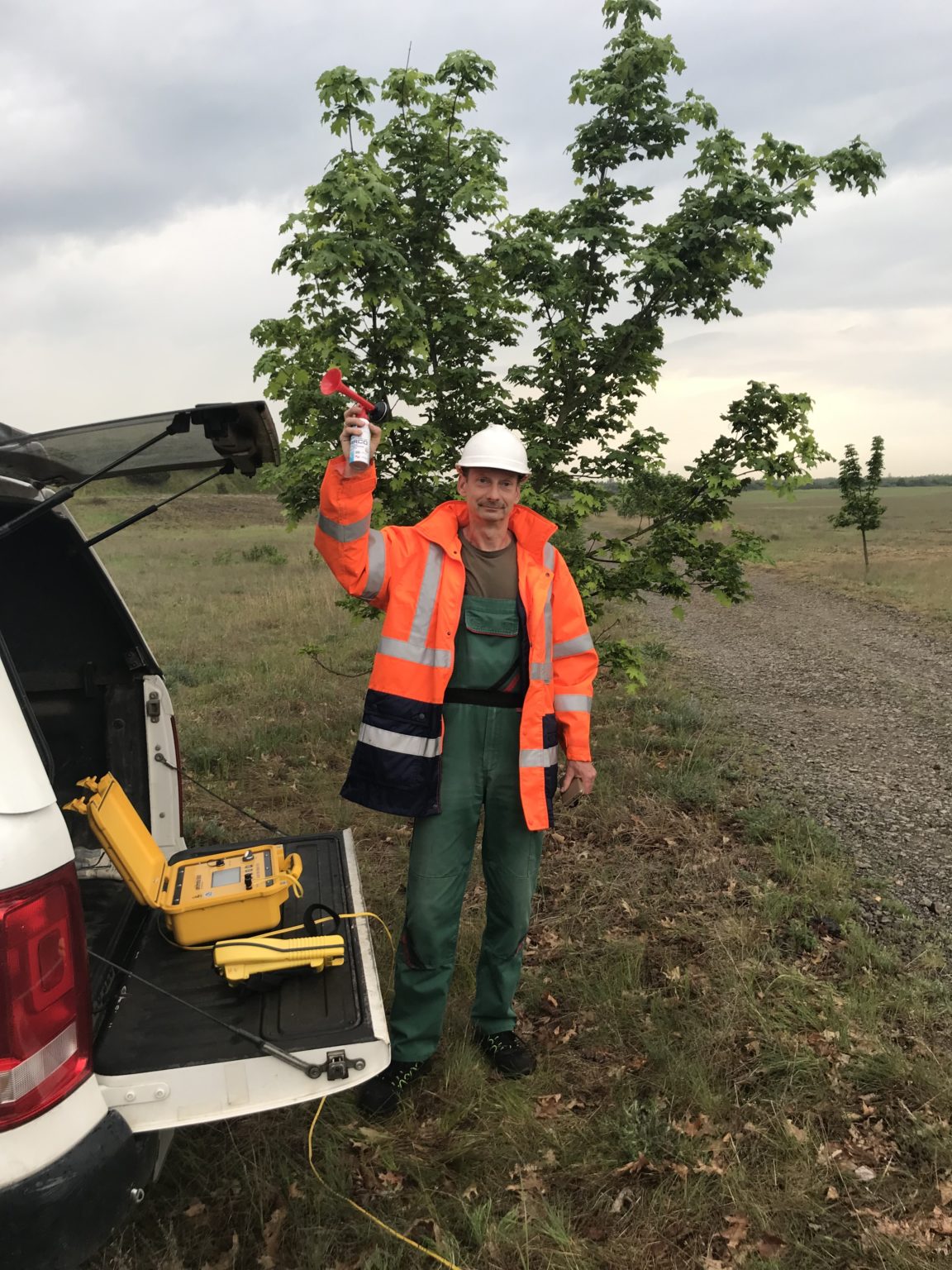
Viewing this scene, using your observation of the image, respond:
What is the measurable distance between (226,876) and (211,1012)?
466 millimetres

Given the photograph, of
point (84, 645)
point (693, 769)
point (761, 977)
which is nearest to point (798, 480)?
point (693, 769)

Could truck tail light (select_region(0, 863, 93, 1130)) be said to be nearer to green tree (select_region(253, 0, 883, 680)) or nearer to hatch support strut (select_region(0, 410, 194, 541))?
hatch support strut (select_region(0, 410, 194, 541))

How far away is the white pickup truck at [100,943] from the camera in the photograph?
1.55 m

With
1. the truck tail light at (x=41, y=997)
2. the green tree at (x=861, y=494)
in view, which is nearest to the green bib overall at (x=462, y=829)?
the truck tail light at (x=41, y=997)

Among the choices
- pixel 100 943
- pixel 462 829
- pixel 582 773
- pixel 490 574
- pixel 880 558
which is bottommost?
pixel 880 558

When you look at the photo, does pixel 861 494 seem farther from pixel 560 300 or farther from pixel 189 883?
pixel 189 883

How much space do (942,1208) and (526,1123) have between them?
4.21 feet

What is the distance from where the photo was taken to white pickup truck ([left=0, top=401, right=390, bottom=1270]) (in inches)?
61.0

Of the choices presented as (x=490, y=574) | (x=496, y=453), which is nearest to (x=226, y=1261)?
(x=490, y=574)

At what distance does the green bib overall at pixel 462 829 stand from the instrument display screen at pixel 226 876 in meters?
0.59

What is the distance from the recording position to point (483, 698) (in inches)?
114

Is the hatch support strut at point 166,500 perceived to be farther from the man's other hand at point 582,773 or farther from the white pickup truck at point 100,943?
the man's other hand at point 582,773

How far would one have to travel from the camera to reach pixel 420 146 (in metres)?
4.97

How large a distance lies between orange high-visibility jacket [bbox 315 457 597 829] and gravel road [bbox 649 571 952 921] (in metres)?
2.58
